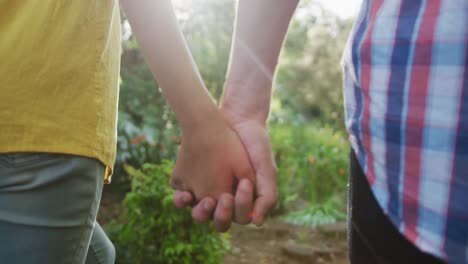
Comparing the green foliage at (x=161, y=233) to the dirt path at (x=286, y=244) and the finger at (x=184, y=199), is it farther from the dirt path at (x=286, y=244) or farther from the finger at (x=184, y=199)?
the finger at (x=184, y=199)

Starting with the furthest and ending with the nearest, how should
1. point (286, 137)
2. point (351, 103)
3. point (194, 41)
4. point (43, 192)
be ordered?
point (286, 137) < point (194, 41) < point (43, 192) < point (351, 103)

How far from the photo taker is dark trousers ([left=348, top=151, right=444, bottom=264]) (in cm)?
84

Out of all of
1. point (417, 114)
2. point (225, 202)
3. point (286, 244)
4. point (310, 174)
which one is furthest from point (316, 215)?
point (417, 114)

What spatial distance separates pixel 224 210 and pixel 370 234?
0.25m

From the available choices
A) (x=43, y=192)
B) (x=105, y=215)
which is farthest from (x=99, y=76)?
(x=105, y=215)

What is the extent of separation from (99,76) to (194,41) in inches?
253

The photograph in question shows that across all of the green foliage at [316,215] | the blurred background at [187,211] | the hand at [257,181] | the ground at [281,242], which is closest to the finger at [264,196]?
the hand at [257,181]

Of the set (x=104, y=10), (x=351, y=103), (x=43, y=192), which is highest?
(x=104, y=10)

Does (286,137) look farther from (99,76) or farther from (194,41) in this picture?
(99,76)

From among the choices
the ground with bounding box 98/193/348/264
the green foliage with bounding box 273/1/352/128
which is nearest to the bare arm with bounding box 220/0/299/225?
the ground with bounding box 98/193/348/264

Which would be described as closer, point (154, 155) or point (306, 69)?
point (154, 155)

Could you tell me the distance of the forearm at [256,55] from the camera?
3.73 feet

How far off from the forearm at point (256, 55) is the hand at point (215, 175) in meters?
0.10

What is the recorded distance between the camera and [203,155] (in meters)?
1.03
